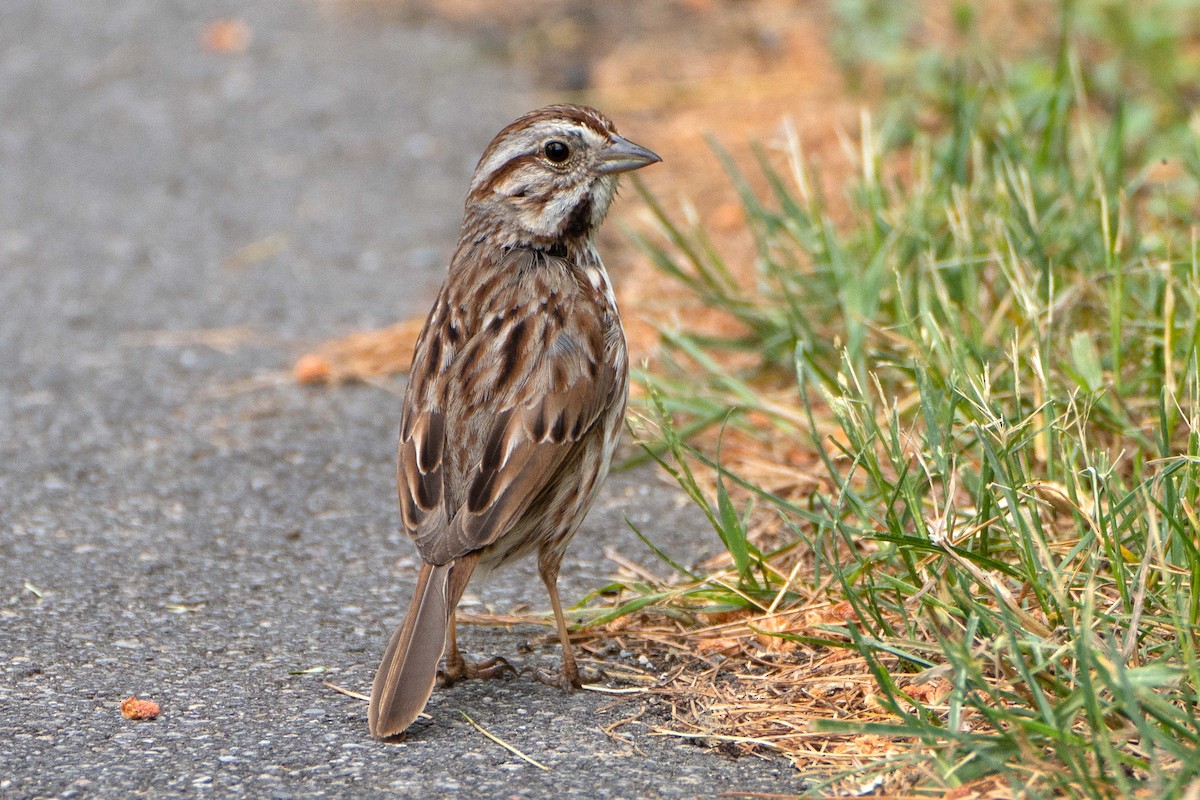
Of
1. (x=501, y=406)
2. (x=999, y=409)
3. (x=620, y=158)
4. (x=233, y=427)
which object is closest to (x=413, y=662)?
(x=501, y=406)

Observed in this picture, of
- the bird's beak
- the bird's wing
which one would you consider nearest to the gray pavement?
the bird's wing

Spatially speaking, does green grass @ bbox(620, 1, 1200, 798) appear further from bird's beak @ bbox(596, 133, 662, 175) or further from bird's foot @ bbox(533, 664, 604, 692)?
bird's beak @ bbox(596, 133, 662, 175)

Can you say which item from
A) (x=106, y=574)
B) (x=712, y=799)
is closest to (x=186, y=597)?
(x=106, y=574)

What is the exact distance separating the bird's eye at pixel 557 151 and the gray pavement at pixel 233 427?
1243 mm

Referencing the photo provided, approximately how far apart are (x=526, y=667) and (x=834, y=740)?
0.96 m

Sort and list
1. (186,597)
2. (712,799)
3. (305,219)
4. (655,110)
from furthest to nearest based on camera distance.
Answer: (655,110)
(305,219)
(186,597)
(712,799)

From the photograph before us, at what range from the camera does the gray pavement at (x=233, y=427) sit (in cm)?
352

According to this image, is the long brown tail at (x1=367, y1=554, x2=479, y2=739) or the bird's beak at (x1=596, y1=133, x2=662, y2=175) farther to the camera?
the bird's beak at (x1=596, y1=133, x2=662, y2=175)

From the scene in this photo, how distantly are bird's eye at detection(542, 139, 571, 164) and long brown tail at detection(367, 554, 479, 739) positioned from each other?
1471mm

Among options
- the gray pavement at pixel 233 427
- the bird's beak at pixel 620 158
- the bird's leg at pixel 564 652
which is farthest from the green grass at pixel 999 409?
the bird's beak at pixel 620 158

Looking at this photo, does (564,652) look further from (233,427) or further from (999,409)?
(233,427)

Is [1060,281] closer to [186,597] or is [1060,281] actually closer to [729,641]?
[729,641]

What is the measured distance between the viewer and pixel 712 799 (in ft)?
10.7

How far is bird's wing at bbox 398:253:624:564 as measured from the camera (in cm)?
384
